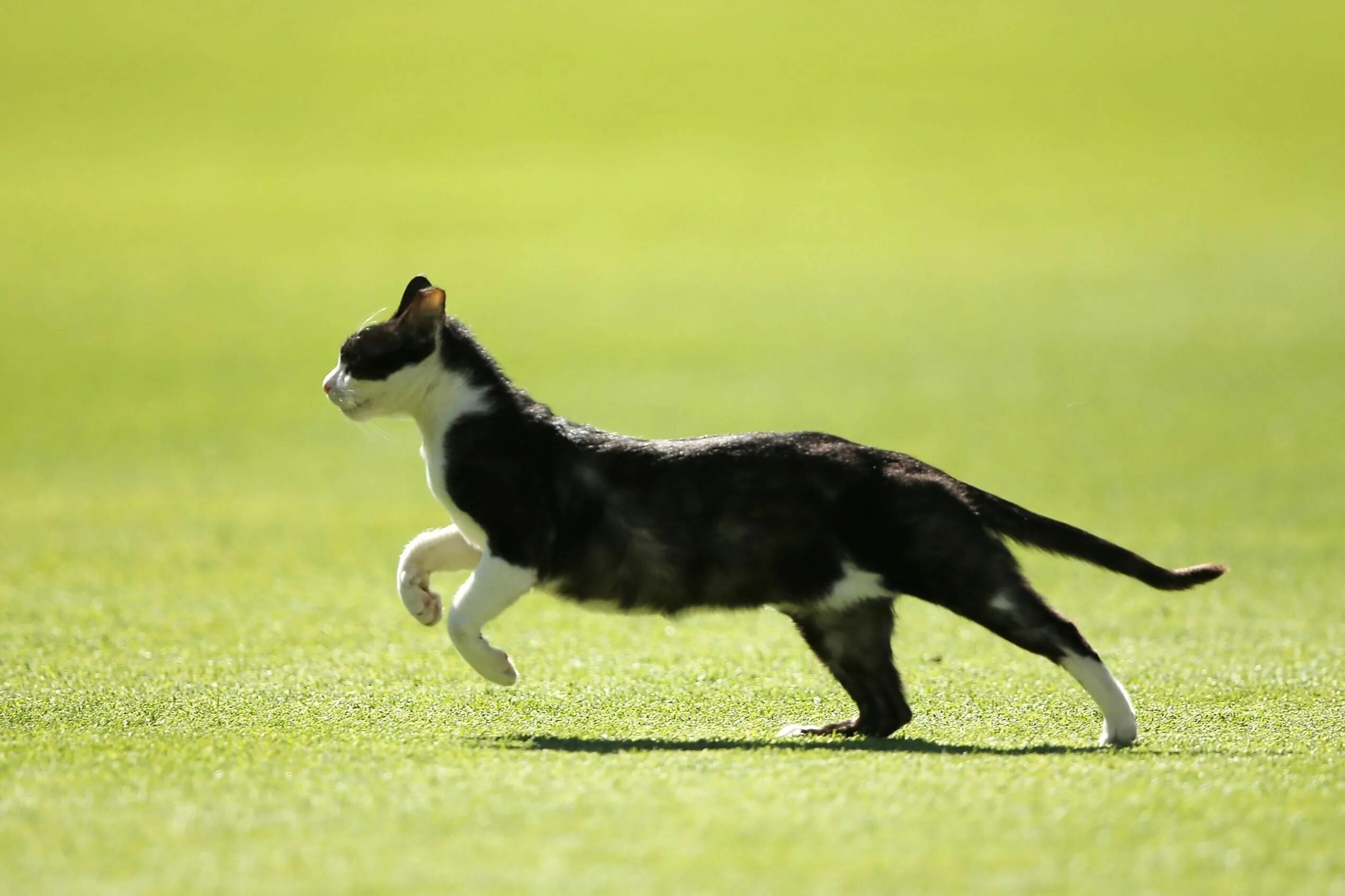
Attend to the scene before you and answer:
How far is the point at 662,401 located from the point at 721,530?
32.2 ft

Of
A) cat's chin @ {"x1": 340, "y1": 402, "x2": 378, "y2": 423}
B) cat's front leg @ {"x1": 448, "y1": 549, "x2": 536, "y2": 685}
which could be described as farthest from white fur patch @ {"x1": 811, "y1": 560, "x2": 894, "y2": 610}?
cat's chin @ {"x1": 340, "y1": 402, "x2": 378, "y2": 423}

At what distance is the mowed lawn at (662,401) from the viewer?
374 centimetres

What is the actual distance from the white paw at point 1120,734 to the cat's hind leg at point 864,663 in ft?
2.10

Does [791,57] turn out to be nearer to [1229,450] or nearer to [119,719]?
[1229,450]

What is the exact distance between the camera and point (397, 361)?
523 cm

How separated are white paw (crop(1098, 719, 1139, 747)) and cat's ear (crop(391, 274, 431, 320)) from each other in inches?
99.4

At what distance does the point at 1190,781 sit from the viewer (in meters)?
4.17

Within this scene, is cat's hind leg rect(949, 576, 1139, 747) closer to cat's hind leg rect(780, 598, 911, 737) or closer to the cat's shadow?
the cat's shadow

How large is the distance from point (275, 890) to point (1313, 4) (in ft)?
79.5

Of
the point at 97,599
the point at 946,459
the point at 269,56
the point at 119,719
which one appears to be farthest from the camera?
the point at 269,56

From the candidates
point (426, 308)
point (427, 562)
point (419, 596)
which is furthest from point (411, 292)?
point (419, 596)

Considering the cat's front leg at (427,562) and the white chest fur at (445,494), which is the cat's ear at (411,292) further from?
the cat's front leg at (427,562)

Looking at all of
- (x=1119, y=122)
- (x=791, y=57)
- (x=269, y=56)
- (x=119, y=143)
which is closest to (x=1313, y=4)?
(x=1119, y=122)

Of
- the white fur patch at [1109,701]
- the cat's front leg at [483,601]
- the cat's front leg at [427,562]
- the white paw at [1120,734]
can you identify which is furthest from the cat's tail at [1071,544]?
the cat's front leg at [427,562]
